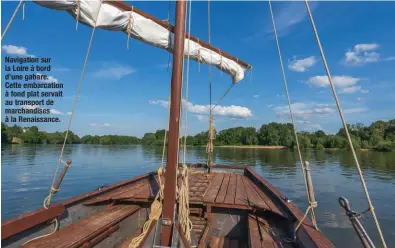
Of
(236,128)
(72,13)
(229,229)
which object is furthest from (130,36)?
(236,128)

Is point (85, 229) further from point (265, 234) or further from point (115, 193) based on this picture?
point (265, 234)

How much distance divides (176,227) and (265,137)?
113 metres

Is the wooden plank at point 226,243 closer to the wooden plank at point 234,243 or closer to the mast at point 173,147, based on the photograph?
the wooden plank at point 234,243

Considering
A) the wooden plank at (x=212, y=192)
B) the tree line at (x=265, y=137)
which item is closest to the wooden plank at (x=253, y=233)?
the wooden plank at (x=212, y=192)

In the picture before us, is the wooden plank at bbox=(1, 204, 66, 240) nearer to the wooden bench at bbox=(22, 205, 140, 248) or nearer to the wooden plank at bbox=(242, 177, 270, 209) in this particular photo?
the wooden bench at bbox=(22, 205, 140, 248)

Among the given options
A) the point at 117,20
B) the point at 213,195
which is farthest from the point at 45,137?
the point at 213,195

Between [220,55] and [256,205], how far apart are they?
6.20 metres

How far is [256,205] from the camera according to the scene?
553 centimetres

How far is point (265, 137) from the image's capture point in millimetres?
112188

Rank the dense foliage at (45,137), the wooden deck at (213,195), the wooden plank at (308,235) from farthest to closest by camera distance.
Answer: the dense foliage at (45,137) → the wooden deck at (213,195) → the wooden plank at (308,235)

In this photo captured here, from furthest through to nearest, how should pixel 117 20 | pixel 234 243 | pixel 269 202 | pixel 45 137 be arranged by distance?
pixel 45 137, pixel 117 20, pixel 269 202, pixel 234 243

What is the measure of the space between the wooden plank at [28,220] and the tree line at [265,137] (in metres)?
59.4

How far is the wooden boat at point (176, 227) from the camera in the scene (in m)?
3.81

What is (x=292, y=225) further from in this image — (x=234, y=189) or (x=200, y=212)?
(x=234, y=189)
